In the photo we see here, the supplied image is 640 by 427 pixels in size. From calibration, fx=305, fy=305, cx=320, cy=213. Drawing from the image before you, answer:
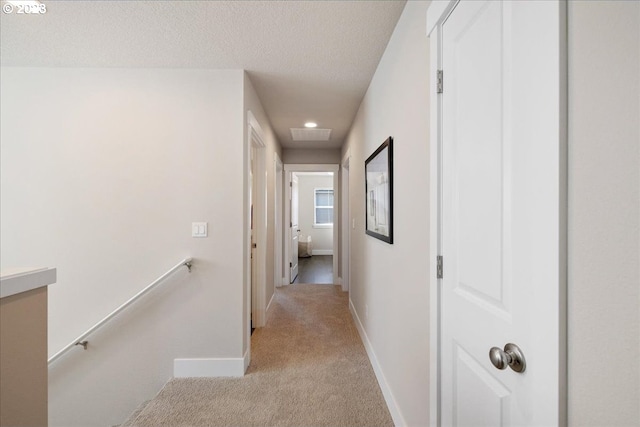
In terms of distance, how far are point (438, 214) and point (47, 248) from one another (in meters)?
2.85

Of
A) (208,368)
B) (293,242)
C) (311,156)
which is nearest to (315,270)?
(293,242)

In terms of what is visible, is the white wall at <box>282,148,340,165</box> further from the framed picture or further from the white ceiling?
the framed picture

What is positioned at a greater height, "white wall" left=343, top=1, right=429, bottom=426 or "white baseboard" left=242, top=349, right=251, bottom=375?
"white wall" left=343, top=1, right=429, bottom=426

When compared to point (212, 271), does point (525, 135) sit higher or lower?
higher

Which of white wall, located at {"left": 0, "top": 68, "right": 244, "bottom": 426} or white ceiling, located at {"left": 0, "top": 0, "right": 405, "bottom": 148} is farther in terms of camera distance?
white wall, located at {"left": 0, "top": 68, "right": 244, "bottom": 426}

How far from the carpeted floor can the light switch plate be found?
1.11 m

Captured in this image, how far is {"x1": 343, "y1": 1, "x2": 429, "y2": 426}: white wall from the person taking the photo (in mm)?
1390

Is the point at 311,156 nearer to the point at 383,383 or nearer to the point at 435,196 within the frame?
the point at 383,383
